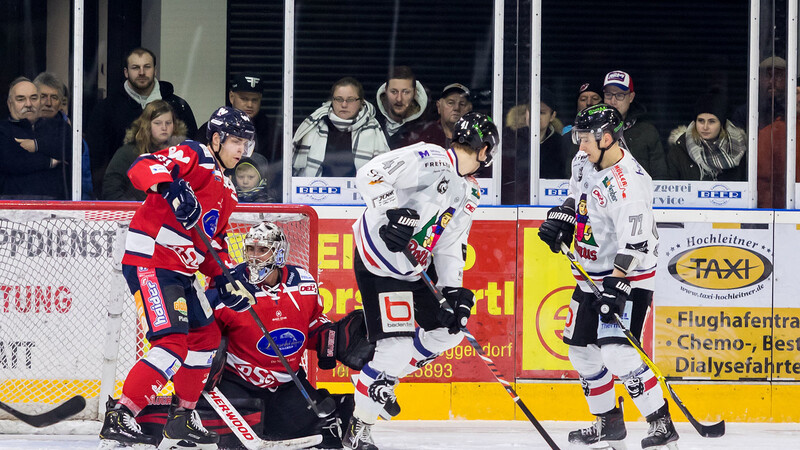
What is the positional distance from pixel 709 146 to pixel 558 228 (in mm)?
1365

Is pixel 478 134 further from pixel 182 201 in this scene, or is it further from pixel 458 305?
pixel 182 201

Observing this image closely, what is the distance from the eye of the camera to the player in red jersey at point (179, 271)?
405 cm

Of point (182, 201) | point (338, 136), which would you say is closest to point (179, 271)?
point (182, 201)

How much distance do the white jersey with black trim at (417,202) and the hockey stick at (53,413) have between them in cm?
150

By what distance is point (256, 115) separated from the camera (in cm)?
550

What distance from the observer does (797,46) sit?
5555 millimetres

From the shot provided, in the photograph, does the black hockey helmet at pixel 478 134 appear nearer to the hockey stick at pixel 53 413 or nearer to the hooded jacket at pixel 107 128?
the hooded jacket at pixel 107 128

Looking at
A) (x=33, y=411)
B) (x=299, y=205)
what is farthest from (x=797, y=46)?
(x=33, y=411)

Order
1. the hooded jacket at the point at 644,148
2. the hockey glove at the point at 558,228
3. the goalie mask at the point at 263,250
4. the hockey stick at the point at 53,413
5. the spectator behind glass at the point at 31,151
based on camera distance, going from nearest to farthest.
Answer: the goalie mask at the point at 263,250 < the hockey glove at the point at 558,228 < the hockey stick at the point at 53,413 < the spectator behind glass at the point at 31,151 < the hooded jacket at the point at 644,148

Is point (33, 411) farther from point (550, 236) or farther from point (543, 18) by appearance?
point (543, 18)

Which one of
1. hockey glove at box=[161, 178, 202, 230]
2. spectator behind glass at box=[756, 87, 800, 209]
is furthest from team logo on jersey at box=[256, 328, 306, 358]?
spectator behind glass at box=[756, 87, 800, 209]

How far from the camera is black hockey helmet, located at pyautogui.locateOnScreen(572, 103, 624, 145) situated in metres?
4.46

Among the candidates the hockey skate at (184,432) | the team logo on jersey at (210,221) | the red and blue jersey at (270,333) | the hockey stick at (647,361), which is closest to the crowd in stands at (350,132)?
the hockey stick at (647,361)

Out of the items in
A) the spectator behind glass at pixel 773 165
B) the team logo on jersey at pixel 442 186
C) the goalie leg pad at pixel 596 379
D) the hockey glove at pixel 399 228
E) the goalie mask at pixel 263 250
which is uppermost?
the spectator behind glass at pixel 773 165
